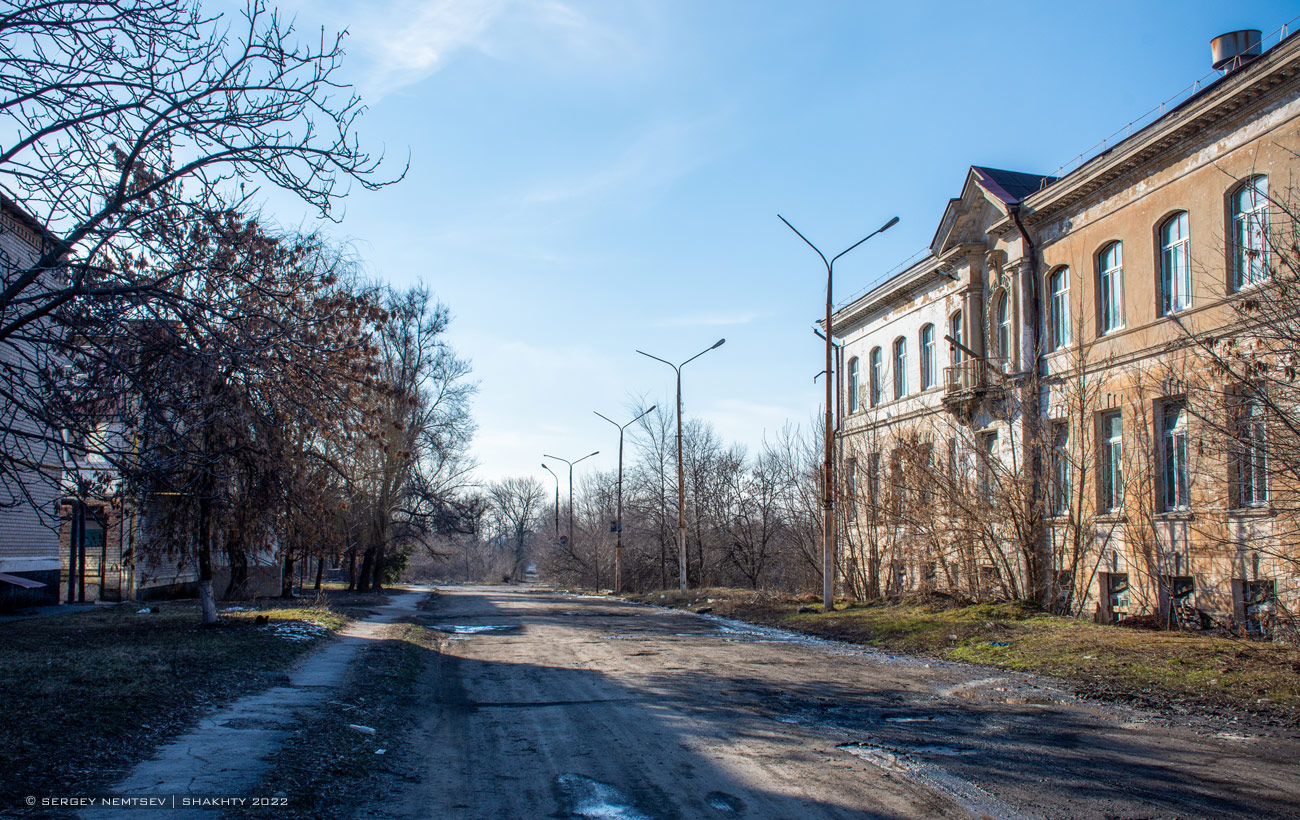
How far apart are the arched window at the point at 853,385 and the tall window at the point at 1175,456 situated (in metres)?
15.3

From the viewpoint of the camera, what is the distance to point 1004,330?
75.7 ft

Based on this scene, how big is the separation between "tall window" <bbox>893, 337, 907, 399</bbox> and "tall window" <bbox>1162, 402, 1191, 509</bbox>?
1133 cm

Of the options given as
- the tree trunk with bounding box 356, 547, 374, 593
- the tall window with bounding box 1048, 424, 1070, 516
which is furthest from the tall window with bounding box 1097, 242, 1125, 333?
the tree trunk with bounding box 356, 547, 374, 593

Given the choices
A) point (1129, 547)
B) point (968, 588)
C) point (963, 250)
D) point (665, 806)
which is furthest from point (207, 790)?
point (963, 250)

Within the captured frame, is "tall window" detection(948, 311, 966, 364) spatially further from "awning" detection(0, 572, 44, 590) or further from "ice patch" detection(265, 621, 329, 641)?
"awning" detection(0, 572, 44, 590)

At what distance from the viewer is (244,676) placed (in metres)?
10.8

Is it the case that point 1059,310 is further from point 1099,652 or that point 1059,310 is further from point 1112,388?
point 1099,652

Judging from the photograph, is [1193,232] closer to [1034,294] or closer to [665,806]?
[1034,294]

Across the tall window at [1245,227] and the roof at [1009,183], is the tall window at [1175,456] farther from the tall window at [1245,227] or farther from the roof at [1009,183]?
the roof at [1009,183]

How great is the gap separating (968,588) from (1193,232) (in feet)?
31.5

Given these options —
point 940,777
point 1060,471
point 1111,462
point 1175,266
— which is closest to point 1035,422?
point 1060,471

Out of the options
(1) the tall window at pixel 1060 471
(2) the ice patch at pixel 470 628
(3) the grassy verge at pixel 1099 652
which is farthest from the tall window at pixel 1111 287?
(2) the ice patch at pixel 470 628

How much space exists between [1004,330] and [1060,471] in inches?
180

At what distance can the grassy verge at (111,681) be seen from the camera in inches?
248
